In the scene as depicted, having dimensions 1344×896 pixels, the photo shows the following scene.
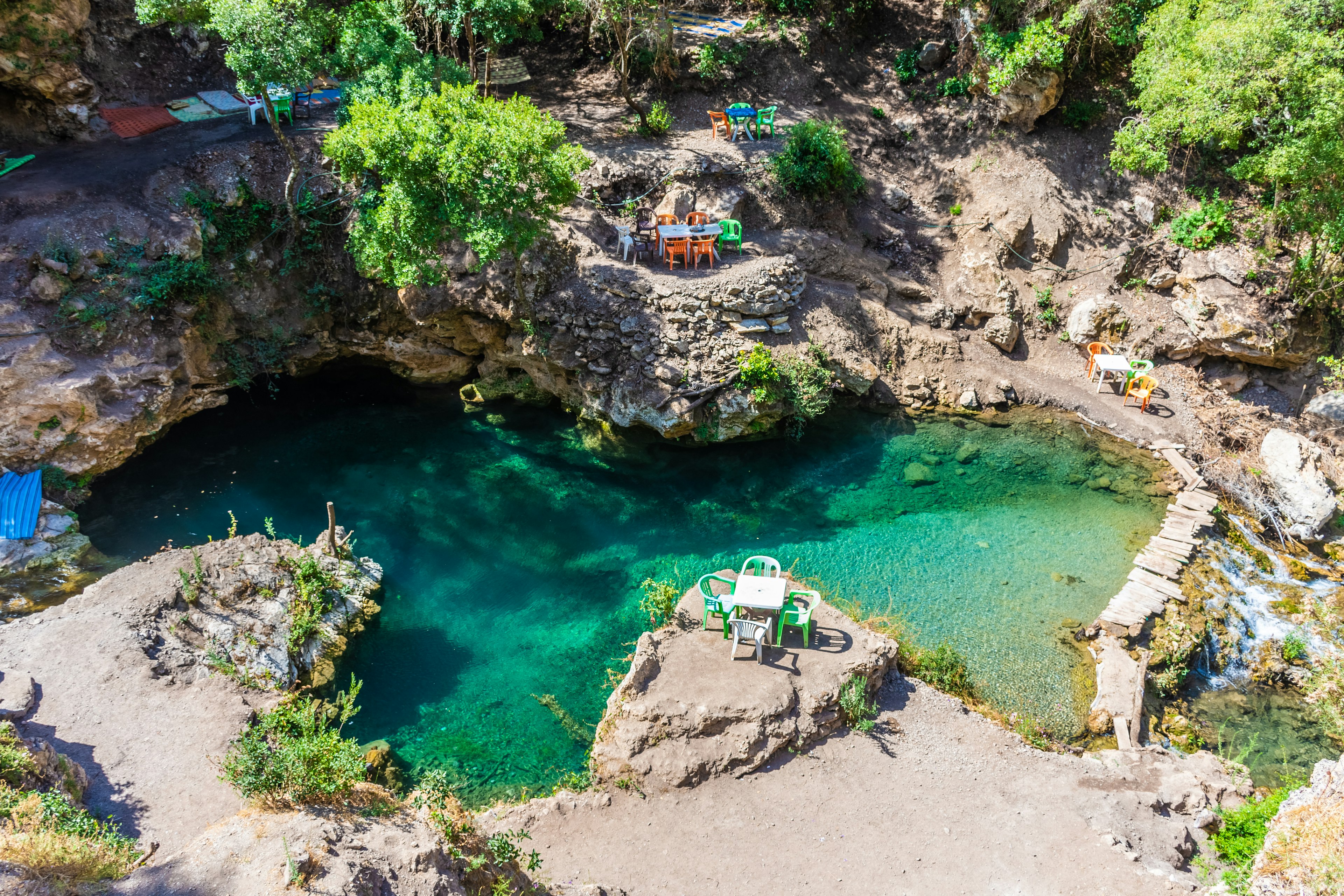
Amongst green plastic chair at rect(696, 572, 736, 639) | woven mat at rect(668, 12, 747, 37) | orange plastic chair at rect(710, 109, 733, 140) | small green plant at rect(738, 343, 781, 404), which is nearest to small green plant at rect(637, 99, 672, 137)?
orange plastic chair at rect(710, 109, 733, 140)

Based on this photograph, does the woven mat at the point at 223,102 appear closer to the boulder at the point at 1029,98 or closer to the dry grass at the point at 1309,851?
the boulder at the point at 1029,98

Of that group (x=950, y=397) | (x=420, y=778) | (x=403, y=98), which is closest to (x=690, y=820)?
(x=420, y=778)

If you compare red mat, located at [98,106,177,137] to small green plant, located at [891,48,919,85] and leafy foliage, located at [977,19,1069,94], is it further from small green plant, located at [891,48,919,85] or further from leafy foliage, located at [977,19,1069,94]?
leafy foliage, located at [977,19,1069,94]

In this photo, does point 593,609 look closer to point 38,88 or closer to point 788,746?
point 788,746

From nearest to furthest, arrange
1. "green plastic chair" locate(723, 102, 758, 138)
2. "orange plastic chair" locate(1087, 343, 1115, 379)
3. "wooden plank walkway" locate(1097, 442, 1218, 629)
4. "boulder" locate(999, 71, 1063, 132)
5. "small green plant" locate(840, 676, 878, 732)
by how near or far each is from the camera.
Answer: "small green plant" locate(840, 676, 878, 732), "wooden plank walkway" locate(1097, 442, 1218, 629), "orange plastic chair" locate(1087, 343, 1115, 379), "boulder" locate(999, 71, 1063, 132), "green plastic chair" locate(723, 102, 758, 138)

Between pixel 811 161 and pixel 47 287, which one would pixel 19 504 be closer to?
pixel 47 287

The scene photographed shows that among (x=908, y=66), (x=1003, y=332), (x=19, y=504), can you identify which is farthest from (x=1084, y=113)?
(x=19, y=504)
